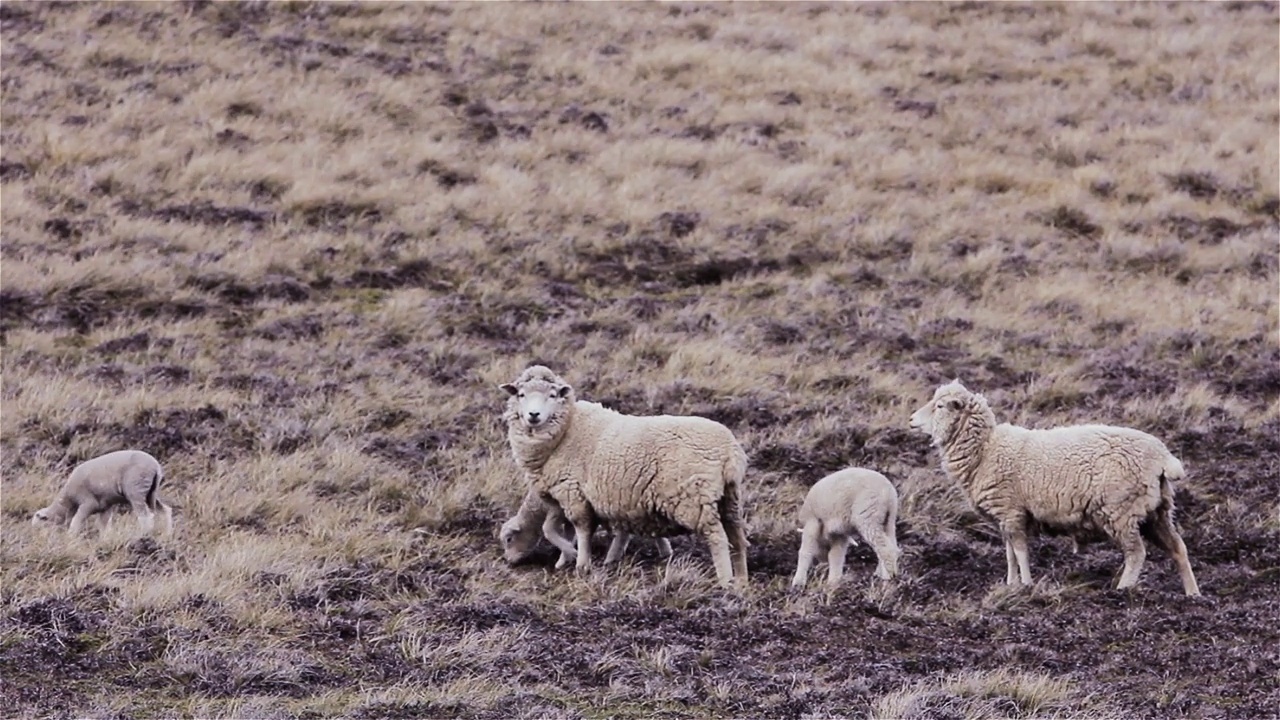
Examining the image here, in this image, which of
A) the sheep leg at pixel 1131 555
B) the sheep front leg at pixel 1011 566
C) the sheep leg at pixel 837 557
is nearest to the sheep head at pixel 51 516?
the sheep leg at pixel 837 557

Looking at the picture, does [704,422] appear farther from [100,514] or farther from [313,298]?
[313,298]

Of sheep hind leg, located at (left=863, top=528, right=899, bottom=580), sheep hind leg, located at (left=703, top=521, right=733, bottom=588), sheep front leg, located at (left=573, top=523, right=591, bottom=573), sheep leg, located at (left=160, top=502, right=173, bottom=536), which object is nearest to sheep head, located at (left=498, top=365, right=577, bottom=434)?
sheep front leg, located at (left=573, top=523, right=591, bottom=573)

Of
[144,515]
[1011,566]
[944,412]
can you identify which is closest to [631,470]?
[944,412]

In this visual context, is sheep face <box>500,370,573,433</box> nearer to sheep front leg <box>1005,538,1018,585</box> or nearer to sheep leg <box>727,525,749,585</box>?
sheep leg <box>727,525,749,585</box>

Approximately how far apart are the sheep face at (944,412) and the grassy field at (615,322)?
85 cm

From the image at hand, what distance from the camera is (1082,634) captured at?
838 centimetres

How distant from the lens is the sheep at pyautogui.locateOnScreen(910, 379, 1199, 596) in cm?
952

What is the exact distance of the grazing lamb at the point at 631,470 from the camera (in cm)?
943

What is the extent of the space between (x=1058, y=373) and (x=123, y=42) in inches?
671

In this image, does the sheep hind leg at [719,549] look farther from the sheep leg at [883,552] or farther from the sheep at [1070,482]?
the sheep at [1070,482]

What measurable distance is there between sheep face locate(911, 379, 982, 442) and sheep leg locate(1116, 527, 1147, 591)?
1.46m

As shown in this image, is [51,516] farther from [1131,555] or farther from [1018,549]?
[1131,555]

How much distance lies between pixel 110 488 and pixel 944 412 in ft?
20.2

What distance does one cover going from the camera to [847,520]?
962cm
